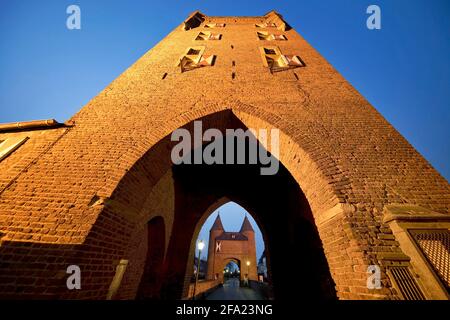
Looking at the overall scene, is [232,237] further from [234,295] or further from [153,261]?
[153,261]

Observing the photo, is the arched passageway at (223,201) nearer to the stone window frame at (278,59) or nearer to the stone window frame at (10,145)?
the stone window frame at (278,59)

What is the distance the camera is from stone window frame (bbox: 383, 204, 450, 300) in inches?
86.0

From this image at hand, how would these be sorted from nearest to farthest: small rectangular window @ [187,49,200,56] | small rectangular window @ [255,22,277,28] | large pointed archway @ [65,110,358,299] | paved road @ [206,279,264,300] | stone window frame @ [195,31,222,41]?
large pointed archway @ [65,110,358,299] → small rectangular window @ [187,49,200,56] → stone window frame @ [195,31,222,41] → small rectangular window @ [255,22,277,28] → paved road @ [206,279,264,300]

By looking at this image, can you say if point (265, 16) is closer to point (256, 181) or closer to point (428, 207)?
point (256, 181)

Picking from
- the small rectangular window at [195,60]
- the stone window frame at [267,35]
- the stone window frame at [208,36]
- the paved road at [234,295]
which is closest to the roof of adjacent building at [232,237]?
the paved road at [234,295]

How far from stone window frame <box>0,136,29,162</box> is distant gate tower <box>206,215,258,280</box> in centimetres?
2801

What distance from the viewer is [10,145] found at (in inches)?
157

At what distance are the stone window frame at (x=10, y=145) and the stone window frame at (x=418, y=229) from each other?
21.6 ft

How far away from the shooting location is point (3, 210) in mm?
2871

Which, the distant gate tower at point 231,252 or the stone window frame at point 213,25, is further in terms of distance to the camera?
the distant gate tower at point 231,252

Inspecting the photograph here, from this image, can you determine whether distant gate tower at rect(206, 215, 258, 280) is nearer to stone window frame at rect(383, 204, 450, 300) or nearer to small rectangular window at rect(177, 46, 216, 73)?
small rectangular window at rect(177, 46, 216, 73)

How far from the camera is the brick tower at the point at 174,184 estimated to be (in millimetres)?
2510

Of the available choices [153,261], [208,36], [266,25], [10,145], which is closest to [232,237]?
[153,261]

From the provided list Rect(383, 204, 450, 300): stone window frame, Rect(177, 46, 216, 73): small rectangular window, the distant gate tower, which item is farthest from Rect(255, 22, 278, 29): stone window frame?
the distant gate tower
